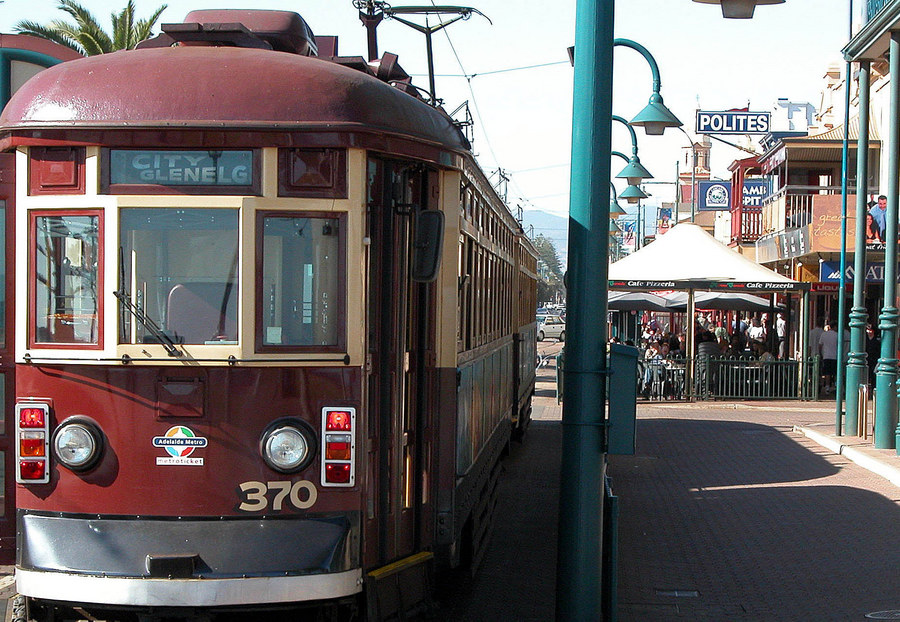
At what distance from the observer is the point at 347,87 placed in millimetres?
5469

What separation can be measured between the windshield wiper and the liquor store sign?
0.54m

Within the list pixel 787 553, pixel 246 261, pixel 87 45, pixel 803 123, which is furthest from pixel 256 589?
pixel 803 123

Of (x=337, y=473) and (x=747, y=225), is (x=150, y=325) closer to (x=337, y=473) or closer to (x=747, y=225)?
(x=337, y=473)

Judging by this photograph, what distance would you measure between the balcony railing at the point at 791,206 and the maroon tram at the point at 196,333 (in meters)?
21.7

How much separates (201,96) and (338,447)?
5.72ft

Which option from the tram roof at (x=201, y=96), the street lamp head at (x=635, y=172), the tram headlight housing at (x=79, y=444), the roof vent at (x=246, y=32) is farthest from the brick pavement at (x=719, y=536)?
the street lamp head at (x=635, y=172)

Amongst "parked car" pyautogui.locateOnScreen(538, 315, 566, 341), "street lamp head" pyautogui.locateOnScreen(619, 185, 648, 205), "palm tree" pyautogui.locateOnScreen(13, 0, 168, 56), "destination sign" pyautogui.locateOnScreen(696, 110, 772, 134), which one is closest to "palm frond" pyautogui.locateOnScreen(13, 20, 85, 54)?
"palm tree" pyautogui.locateOnScreen(13, 0, 168, 56)

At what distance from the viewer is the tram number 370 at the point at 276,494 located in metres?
5.18

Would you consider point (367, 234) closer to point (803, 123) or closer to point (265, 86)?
point (265, 86)

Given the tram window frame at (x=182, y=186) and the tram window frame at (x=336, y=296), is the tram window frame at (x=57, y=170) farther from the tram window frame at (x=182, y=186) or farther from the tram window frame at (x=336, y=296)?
the tram window frame at (x=336, y=296)

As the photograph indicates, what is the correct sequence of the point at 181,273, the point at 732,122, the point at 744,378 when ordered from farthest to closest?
the point at 732,122
the point at 744,378
the point at 181,273

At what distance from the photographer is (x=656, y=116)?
1215cm

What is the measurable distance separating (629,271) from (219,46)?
723 inches

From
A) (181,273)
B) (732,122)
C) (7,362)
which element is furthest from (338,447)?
(732,122)
